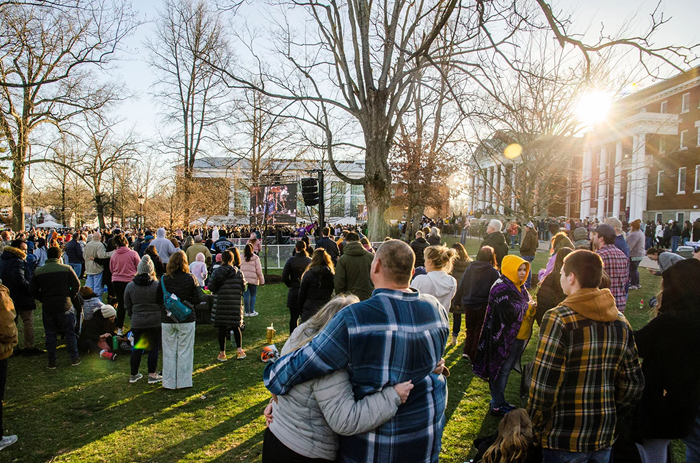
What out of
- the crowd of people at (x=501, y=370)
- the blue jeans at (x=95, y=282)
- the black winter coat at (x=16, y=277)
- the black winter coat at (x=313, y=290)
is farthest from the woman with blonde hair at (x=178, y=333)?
the blue jeans at (x=95, y=282)

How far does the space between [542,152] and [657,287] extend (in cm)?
497

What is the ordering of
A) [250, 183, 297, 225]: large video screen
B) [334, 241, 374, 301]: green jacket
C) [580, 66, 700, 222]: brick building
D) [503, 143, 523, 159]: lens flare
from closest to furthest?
[334, 241, 374, 301]: green jacket
[503, 143, 523, 159]: lens flare
[250, 183, 297, 225]: large video screen
[580, 66, 700, 222]: brick building

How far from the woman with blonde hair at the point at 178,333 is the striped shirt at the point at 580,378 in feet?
14.1

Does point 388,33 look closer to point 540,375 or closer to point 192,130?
point 540,375

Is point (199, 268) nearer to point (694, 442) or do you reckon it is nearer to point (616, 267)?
point (616, 267)

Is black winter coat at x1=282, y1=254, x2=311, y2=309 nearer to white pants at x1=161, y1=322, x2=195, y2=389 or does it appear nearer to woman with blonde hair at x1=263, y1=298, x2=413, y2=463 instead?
white pants at x1=161, y1=322, x2=195, y2=389

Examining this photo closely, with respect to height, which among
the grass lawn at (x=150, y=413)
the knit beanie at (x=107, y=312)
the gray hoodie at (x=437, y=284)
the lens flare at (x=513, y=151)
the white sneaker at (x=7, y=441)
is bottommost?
the grass lawn at (x=150, y=413)

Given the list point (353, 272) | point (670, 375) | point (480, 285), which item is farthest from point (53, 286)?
point (670, 375)

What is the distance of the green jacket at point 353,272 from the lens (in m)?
6.22

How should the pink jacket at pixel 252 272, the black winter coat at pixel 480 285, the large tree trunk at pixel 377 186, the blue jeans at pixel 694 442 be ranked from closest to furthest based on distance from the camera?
the blue jeans at pixel 694 442, the black winter coat at pixel 480 285, the pink jacket at pixel 252 272, the large tree trunk at pixel 377 186

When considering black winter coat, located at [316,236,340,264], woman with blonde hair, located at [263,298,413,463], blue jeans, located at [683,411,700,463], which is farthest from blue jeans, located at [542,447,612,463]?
black winter coat, located at [316,236,340,264]

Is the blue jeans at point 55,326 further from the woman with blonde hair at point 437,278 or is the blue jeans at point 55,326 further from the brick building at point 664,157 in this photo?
the brick building at point 664,157

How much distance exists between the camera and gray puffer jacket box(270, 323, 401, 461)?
1803 millimetres

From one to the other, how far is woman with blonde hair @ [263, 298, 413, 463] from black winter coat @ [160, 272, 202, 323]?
3.59 m
